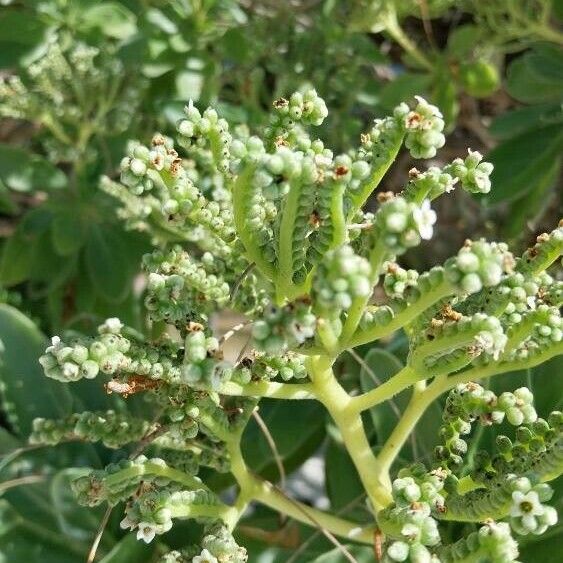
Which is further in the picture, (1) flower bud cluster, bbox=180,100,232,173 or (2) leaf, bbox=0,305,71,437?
(2) leaf, bbox=0,305,71,437

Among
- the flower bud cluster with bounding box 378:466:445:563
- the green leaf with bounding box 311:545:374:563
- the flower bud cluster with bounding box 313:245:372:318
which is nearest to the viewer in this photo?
the flower bud cluster with bounding box 313:245:372:318

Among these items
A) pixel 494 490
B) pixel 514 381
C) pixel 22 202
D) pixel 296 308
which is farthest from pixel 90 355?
pixel 22 202

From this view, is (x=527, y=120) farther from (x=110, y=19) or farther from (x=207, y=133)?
(x=207, y=133)

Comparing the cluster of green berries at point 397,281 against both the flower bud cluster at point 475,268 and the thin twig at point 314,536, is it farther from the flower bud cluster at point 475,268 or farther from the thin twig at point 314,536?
the thin twig at point 314,536

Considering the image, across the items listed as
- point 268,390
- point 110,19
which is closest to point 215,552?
point 268,390

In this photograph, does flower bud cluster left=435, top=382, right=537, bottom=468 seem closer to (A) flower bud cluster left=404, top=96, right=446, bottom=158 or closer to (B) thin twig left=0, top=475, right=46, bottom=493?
(A) flower bud cluster left=404, top=96, right=446, bottom=158

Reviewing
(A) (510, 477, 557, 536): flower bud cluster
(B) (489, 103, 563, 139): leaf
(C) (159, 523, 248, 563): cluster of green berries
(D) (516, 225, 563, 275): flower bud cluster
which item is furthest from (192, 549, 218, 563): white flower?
(B) (489, 103, 563, 139): leaf
